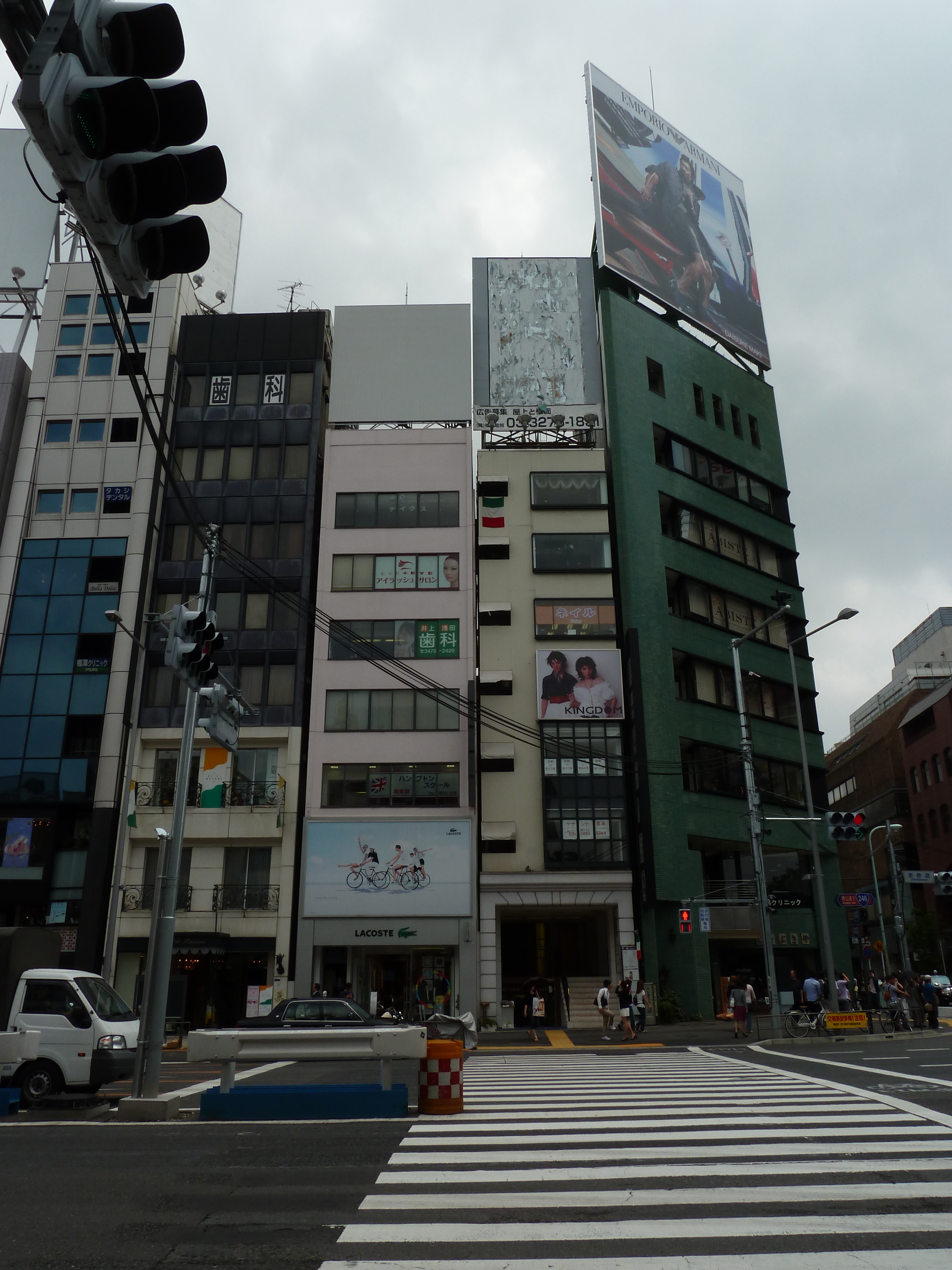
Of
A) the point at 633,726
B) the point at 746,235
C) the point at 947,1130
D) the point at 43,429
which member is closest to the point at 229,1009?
the point at 633,726

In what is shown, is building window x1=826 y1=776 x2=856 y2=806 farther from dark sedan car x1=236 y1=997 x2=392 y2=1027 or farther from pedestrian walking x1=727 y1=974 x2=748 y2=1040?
dark sedan car x1=236 y1=997 x2=392 y2=1027

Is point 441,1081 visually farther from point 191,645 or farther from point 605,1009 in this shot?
point 605,1009

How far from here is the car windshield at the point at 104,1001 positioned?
57.1ft

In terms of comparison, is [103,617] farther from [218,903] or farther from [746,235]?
[746,235]

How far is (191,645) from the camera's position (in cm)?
1440

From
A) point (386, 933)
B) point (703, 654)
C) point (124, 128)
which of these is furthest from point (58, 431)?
point (124, 128)

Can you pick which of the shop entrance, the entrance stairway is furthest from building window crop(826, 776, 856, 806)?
the shop entrance

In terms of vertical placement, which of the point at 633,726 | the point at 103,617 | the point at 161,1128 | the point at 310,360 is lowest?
the point at 161,1128

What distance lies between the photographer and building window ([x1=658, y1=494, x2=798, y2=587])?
1877 inches

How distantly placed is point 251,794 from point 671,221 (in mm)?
39760

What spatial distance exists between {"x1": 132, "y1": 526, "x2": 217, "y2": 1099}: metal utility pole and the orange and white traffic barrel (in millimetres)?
4085

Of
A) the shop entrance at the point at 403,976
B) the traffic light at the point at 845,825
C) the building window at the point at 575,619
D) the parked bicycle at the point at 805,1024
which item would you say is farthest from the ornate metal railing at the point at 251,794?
the traffic light at the point at 845,825

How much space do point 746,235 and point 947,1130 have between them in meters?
61.0

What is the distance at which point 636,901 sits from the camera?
39.9 metres
